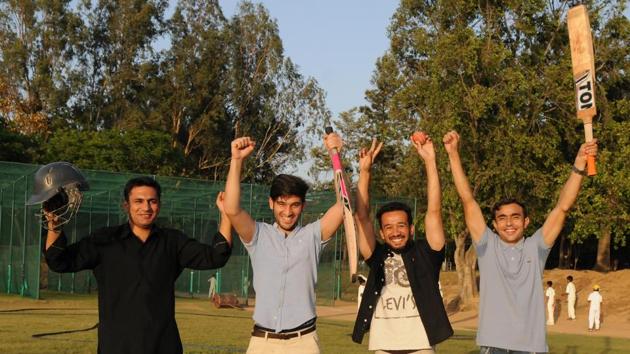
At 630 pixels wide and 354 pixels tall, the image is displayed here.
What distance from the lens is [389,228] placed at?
6.27 m

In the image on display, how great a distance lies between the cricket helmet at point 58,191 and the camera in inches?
222

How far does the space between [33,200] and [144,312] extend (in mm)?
933

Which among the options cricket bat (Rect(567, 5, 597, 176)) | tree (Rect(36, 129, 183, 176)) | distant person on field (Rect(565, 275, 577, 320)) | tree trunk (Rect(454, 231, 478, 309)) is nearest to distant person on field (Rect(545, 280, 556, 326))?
distant person on field (Rect(565, 275, 577, 320))

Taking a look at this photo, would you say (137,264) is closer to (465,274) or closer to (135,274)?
(135,274)

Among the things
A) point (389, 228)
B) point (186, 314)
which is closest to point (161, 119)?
point (186, 314)

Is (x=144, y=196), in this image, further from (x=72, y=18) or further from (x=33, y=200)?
(x=72, y=18)

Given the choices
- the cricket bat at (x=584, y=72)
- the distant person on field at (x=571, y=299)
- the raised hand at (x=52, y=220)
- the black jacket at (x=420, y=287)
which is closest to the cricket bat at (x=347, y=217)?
the black jacket at (x=420, y=287)

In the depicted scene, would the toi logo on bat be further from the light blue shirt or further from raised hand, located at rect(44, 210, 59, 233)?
raised hand, located at rect(44, 210, 59, 233)

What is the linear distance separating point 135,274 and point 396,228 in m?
1.71

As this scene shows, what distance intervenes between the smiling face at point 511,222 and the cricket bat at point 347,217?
4.05 feet

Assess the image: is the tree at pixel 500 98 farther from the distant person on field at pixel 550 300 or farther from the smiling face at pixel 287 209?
the smiling face at pixel 287 209

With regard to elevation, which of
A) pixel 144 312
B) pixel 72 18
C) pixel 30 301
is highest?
pixel 72 18

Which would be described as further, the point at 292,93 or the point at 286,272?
the point at 292,93

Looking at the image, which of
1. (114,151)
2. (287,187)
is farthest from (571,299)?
(287,187)
